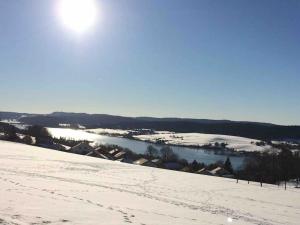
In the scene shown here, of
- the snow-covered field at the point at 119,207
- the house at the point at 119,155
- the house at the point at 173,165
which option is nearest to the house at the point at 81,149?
the house at the point at 119,155

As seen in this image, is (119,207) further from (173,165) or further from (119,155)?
(119,155)

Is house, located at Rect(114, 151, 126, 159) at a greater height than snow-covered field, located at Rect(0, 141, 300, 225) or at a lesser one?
lesser

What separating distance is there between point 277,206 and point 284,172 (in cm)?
6730

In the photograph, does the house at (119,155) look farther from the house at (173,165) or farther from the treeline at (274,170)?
the treeline at (274,170)

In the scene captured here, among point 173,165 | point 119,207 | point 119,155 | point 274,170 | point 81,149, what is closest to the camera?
point 119,207

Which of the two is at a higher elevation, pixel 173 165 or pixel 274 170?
pixel 274 170

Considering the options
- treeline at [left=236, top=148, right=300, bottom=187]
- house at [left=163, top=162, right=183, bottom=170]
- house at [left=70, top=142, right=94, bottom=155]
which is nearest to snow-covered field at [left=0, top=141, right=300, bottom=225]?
treeline at [left=236, top=148, right=300, bottom=187]

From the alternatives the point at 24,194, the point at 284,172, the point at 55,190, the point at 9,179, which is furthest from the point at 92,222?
the point at 284,172

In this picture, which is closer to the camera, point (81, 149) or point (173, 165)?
point (81, 149)

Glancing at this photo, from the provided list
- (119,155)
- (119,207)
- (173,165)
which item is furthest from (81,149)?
(119,207)

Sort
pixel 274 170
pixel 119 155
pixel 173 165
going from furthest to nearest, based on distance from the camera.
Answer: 1. pixel 119 155
2. pixel 173 165
3. pixel 274 170

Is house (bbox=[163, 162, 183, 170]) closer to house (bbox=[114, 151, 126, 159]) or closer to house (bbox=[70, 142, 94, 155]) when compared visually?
house (bbox=[114, 151, 126, 159])

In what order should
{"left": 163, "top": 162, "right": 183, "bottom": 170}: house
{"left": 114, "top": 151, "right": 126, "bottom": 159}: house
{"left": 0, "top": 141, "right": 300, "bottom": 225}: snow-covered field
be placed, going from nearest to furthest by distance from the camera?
{"left": 0, "top": 141, "right": 300, "bottom": 225}: snow-covered field, {"left": 163, "top": 162, "right": 183, "bottom": 170}: house, {"left": 114, "top": 151, "right": 126, "bottom": 159}: house

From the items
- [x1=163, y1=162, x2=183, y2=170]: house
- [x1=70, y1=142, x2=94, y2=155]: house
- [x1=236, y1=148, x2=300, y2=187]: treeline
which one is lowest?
[x1=163, y1=162, x2=183, y2=170]: house
